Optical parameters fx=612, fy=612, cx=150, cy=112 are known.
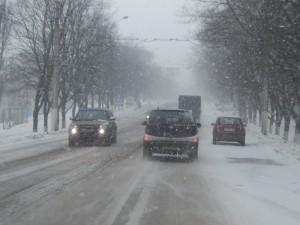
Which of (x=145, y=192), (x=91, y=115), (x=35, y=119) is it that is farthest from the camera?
(x=35, y=119)

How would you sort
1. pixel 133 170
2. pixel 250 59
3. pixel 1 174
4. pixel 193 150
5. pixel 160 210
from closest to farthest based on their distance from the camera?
pixel 160 210
pixel 1 174
pixel 133 170
pixel 193 150
pixel 250 59

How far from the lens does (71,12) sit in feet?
136

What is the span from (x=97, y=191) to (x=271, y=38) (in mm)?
11227

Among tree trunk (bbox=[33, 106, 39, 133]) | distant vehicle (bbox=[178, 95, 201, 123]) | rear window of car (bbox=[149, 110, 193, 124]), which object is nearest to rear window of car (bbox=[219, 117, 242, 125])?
rear window of car (bbox=[149, 110, 193, 124])

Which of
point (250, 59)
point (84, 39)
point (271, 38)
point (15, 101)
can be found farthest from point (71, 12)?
point (15, 101)

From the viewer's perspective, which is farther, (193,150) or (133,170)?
(193,150)

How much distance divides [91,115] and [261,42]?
29.4 feet

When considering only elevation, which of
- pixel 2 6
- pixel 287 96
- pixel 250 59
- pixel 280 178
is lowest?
pixel 280 178

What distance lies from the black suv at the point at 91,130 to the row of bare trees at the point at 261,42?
22.7 ft

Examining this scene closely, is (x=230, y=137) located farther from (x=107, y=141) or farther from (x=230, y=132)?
(x=107, y=141)

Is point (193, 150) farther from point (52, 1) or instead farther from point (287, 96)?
point (52, 1)

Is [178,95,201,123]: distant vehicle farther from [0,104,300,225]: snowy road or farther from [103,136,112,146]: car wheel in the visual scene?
[0,104,300,225]: snowy road

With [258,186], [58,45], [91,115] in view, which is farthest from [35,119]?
[258,186]

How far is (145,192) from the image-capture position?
40.3ft
